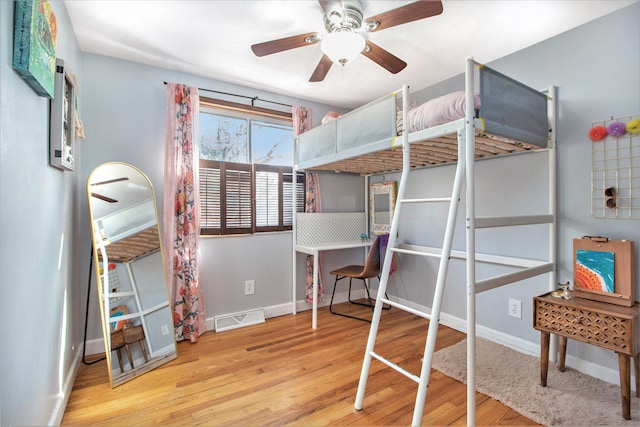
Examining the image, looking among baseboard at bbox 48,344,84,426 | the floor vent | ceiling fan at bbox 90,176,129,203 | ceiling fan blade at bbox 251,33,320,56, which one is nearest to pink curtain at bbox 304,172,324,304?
the floor vent

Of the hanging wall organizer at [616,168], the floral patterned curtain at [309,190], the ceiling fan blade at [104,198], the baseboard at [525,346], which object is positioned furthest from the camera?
the floral patterned curtain at [309,190]

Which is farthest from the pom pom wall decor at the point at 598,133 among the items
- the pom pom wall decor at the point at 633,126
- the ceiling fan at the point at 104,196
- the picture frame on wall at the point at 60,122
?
the ceiling fan at the point at 104,196

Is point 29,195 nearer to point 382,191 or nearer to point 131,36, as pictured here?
point 131,36

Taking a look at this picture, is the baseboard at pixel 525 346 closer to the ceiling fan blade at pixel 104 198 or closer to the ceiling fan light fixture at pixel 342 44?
the ceiling fan light fixture at pixel 342 44

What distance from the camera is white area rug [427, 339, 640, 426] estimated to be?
155 cm

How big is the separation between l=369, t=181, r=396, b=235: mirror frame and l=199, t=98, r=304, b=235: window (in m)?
0.90

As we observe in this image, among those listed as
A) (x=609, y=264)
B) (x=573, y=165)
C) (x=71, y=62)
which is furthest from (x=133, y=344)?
(x=573, y=165)

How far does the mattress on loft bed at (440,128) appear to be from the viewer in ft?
5.16

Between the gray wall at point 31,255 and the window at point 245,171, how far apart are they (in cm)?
111

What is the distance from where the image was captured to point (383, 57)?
77.0 inches

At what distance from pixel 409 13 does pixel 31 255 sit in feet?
6.69

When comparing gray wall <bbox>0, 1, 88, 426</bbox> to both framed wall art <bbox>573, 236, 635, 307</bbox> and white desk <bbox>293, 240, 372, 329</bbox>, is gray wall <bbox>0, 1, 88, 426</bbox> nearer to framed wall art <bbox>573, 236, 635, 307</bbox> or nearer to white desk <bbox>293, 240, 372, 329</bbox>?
white desk <bbox>293, 240, 372, 329</bbox>

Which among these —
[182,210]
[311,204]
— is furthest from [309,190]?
[182,210]

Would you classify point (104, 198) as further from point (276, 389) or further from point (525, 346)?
point (525, 346)
